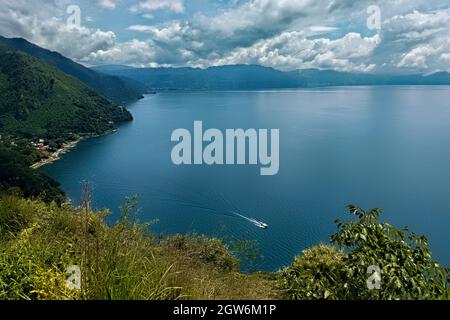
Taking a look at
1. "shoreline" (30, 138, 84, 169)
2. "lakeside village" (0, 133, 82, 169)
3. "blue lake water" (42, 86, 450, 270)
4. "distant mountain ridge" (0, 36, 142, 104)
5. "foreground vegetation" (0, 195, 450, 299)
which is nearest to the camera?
"foreground vegetation" (0, 195, 450, 299)

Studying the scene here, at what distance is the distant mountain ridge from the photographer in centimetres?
14125

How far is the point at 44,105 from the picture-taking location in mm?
78812

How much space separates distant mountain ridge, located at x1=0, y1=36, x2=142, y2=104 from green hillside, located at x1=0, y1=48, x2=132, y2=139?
44368 mm

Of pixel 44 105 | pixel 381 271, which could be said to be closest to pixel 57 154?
pixel 44 105

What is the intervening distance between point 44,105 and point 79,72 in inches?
3183

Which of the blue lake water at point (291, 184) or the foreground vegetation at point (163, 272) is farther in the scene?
the blue lake water at point (291, 184)

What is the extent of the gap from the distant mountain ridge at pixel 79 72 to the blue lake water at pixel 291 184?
8479cm

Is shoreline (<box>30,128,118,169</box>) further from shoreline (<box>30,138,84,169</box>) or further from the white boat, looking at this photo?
the white boat

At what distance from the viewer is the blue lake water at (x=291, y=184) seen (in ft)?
86.5

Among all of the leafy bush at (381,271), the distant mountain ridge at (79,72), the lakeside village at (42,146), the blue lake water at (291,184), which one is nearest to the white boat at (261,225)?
the blue lake water at (291,184)

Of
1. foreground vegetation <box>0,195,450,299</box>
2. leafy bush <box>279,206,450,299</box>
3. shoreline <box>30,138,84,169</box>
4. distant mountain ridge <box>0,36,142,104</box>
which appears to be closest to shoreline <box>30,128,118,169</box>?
shoreline <box>30,138,84,169</box>

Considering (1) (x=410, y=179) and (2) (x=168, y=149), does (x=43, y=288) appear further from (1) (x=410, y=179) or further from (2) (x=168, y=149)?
(2) (x=168, y=149)

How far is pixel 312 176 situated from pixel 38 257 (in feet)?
116

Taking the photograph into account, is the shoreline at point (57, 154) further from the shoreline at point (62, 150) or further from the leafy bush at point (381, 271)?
the leafy bush at point (381, 271)
